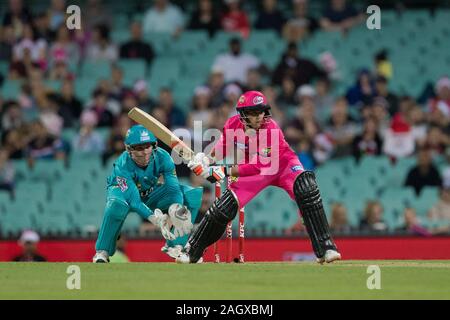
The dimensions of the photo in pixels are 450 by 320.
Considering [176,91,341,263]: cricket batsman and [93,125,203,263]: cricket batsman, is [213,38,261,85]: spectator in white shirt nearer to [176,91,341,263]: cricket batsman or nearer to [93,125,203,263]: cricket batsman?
[93,125,203,263]: cricket batsman

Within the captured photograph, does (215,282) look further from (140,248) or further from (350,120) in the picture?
(350,120)

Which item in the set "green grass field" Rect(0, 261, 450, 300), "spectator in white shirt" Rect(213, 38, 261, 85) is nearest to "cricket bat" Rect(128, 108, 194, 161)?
"green grass field" Rect(0, 261, 450, 300)

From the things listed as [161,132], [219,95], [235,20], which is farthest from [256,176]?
[235,20]

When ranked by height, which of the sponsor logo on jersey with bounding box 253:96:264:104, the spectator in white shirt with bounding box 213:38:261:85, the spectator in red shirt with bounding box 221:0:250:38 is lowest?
the sponsor logo on jersey with bounding box 253:96:264:104

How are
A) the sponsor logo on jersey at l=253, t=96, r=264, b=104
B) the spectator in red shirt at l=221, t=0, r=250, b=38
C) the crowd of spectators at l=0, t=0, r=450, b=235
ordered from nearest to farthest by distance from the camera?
the sponsor logo on jersey at l=253, t=96, r=264, b=104, the crowd of spectators at l=0, t=0, r=450, b=235, the spectator in red shirt at l=221, t=0, r=250, b=38

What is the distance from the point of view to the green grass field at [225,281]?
406 inches

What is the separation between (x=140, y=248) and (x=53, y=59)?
22.8 feet

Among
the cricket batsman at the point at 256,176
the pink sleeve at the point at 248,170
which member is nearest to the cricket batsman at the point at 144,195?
the cricket batsman at the point at 256,176

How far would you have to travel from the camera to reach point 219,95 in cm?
2142

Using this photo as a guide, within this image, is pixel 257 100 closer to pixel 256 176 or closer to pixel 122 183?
pixel 256 176

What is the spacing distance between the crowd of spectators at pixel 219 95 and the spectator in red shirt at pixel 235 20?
0.02 metres

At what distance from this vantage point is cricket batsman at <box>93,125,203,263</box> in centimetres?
1409

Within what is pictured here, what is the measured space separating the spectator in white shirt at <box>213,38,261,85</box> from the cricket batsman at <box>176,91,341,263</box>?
881 centimetres

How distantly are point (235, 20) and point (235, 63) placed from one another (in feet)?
4.66
